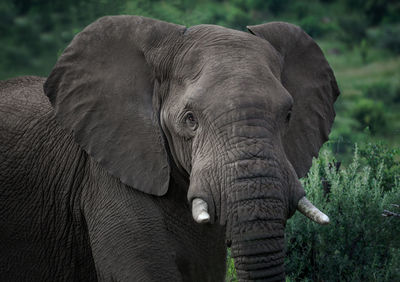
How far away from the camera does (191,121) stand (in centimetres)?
332

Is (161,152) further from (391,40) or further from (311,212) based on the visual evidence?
(391,40)

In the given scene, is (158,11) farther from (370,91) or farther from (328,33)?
(328,33)

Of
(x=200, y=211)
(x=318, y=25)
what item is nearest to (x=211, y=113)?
(x=200, y=211)

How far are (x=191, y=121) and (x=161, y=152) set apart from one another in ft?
1.02

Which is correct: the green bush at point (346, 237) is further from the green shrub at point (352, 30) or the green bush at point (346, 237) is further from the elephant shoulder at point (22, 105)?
the green shrub at point (352, 30)

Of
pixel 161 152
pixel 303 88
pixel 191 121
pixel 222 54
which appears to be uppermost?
pixel 222 54

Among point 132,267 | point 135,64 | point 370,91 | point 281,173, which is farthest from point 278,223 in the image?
point 370,91

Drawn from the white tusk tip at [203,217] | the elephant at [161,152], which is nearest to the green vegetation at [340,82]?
the elephant at [161,152]

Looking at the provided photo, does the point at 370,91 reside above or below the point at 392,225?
below

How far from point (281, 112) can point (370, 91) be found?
22147 mm

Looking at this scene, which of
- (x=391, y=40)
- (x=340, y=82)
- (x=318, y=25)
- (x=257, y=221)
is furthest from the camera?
(x=391, y=40)

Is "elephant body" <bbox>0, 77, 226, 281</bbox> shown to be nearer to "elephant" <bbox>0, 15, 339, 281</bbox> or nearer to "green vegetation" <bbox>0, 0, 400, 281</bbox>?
"elephant" <bbox>0, 15, 339, 281</bbox>

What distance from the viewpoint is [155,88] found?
362 cm

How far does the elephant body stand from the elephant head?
0.18 m
